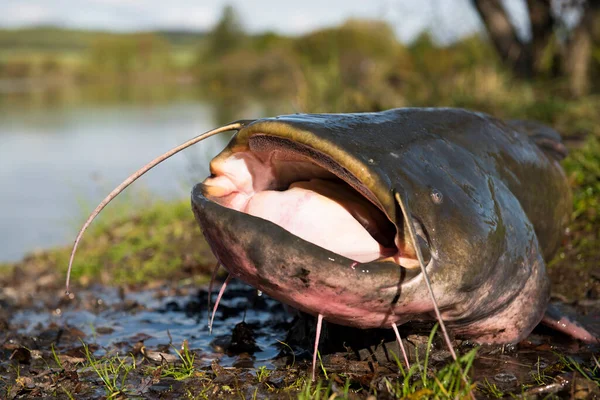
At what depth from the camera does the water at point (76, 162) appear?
26.0ft

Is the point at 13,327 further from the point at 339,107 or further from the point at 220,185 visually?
the point at 339,107

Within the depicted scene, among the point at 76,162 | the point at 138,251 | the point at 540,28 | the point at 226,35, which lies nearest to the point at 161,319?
the point at 138,251

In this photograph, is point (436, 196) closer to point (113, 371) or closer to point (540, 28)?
point (113, 371)

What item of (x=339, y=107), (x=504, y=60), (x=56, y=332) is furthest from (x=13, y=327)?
(x=504, y=60)

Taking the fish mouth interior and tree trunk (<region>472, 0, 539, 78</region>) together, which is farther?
tree trunk (<region>472, 0, 539, 78</region>)

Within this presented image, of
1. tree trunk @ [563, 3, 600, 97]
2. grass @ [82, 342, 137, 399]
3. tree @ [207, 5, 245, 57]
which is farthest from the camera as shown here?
tree @ [207, 5, 245, 57]

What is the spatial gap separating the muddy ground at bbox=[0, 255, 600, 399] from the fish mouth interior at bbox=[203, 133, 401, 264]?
435 millimetres

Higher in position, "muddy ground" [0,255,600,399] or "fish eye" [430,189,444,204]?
"fish eye" [430,189,444,204]

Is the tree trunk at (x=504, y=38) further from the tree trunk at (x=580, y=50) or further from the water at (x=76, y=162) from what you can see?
the water at (x=76, y=162)

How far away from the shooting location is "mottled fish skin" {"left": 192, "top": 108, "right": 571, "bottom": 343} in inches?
76.2

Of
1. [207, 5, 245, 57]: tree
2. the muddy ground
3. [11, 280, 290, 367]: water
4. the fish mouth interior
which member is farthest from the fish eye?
[207, 5, 245, 57]: tree

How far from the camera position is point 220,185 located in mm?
2209

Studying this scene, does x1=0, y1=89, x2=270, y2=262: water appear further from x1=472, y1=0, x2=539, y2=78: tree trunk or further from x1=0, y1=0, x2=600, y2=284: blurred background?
x1=472, y1=0, x2=539, y2=78: tree trunk

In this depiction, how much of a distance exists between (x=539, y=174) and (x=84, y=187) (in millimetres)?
8161
